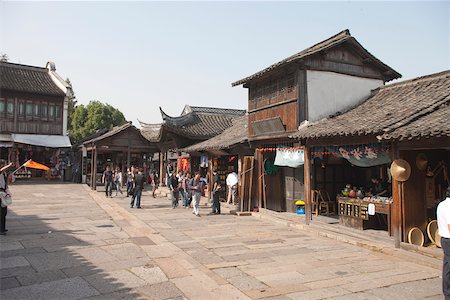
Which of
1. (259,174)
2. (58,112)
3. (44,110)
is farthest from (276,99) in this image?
(44,110)

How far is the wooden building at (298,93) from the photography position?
42.0 ft

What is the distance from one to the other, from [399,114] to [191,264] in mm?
6770

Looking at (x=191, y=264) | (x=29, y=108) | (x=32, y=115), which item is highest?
(x=29, y=108)

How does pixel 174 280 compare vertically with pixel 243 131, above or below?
below

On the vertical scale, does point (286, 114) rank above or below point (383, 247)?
above

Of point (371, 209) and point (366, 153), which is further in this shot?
point (371, 209)

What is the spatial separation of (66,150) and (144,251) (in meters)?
26.0

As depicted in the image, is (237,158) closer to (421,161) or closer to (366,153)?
(366,153)

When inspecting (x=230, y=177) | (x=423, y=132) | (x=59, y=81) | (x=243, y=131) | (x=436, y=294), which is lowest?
(x=436, y=294)

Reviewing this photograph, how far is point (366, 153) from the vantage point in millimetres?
10273

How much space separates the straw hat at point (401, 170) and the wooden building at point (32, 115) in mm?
27037

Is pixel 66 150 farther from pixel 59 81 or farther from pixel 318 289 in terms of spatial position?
pixel 318 289

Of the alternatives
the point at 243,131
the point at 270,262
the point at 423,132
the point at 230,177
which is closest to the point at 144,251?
the point at 270,262

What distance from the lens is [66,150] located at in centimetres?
3131
